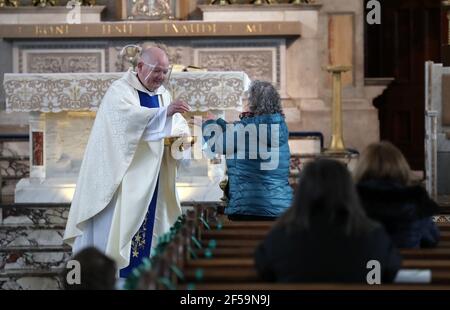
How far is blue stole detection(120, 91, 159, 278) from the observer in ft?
24.6

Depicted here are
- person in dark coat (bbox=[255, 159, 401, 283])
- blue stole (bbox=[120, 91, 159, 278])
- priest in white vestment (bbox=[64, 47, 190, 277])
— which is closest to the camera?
person in dark coat (bbox=[255, 159, 401, 283])

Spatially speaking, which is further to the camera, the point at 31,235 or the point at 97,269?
the point at 31,235

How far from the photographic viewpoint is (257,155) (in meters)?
6.62

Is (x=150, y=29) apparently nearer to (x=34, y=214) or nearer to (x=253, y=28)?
(x=253, y=28)

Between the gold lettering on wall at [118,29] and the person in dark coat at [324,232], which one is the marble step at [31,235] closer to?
the gold lettering on wall at [118,29]

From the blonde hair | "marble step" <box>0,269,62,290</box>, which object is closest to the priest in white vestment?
"marble step" <box>0,269,62,290</box>

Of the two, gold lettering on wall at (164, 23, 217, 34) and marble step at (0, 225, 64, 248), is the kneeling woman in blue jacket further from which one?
gold lettering on wall at (164, 23, 217, 34)

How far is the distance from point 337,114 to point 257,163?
16.4 ft

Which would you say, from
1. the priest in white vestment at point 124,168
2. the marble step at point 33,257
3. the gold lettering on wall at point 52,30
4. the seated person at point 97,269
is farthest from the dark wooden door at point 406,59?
the seated person at point 97,269

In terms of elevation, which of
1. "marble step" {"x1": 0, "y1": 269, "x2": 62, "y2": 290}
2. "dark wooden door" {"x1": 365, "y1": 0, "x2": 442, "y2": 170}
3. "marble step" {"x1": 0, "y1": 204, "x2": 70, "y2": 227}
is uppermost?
"dark wooden door" {"x1": 365, "y1": 0, "x2": 442, "y2": 170}

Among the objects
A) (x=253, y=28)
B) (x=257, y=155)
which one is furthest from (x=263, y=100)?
(x=253, y=28)

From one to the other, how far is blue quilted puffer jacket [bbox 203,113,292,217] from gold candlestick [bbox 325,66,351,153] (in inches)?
179

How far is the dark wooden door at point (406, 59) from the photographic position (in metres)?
14.5

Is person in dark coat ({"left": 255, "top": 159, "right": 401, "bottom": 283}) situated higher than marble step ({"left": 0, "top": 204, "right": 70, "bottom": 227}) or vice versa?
person in dark coat ({"left": 255, "top": 159, "right": 401, "bottom": 283})
